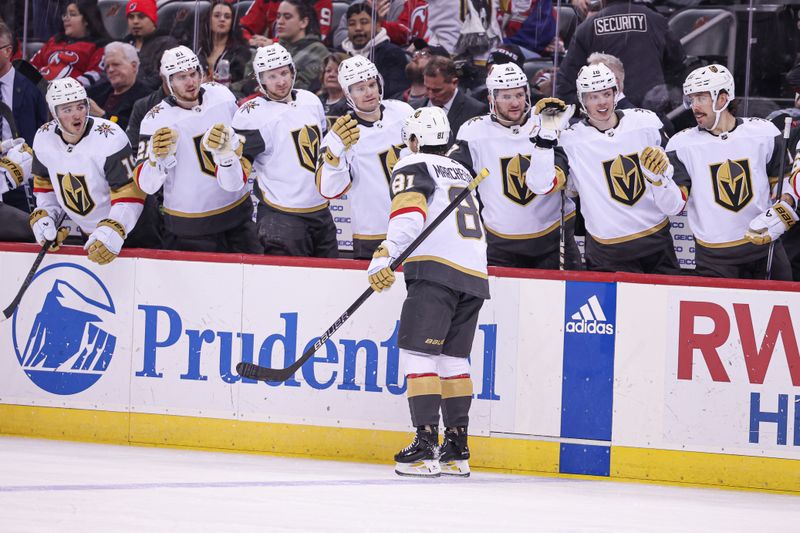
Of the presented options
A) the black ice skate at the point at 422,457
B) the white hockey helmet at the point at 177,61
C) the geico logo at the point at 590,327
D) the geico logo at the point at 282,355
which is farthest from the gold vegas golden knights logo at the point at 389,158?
the black ice skate at the point at 422,457

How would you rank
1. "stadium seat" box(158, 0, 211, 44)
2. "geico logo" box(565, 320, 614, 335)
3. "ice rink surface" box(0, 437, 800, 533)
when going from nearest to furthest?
"ice rink surface" box(0, 437, 800, 533), "geico logo" box(565, 320, 614, 335), "stadium seat" box(158, 0, 211, 44)

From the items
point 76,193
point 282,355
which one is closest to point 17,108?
point 76,193

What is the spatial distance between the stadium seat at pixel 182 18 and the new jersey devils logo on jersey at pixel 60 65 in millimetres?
569

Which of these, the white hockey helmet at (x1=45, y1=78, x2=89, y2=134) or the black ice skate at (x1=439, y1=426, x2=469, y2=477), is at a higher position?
the white hockey helmet at (x1=45, y1=78, x2=89, y2=134)

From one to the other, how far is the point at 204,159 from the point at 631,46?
7.31 feet

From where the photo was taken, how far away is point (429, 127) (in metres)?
5.06

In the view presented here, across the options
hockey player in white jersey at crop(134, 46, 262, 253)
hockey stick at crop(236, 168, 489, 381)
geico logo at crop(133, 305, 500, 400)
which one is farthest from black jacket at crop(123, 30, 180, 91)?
hockey stick at crop(236, 168, 489, 381)

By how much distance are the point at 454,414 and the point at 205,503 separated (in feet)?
3.94

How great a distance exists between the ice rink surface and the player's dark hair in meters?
2.69

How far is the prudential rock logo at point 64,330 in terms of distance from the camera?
5637mm

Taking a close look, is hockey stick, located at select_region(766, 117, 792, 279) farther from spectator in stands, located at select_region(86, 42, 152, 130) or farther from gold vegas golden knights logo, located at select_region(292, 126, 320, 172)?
spectator in stands, located at select_region(86, 42, 152, 130)

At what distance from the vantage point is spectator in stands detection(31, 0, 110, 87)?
7215 mm

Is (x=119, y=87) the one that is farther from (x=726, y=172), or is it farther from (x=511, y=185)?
(x=726, y=172)

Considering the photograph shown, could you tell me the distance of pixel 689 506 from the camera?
15.0 feet
